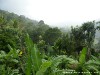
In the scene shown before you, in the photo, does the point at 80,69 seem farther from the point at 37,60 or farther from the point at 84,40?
the point at 84,40

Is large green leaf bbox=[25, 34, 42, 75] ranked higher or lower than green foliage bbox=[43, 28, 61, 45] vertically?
lower

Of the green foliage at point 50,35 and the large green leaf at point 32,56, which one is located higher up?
the green foliage at point 50,35

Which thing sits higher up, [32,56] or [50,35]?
[50,35]

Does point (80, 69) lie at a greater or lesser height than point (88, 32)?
lesser

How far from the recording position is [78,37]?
3031 cm

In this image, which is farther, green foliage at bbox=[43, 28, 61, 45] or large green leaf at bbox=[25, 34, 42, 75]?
green foliage at bbox=[43, 28, 61, 45]

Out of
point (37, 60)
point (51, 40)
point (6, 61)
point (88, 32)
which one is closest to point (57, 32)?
point (51, 40)

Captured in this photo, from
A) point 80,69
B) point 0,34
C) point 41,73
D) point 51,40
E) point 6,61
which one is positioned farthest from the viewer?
point 51,40

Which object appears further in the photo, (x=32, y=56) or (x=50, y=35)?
(x=50, y=35)

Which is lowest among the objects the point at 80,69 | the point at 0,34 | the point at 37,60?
the point at 80,69

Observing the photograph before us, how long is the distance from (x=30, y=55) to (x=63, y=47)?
23.8 meters

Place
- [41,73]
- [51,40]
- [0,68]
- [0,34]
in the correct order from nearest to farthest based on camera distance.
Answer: [41,73] → [0,68] → [0,34] → [51,40]

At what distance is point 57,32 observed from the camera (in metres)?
59.5

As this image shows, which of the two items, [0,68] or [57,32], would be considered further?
[57,32]
